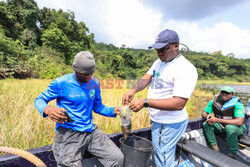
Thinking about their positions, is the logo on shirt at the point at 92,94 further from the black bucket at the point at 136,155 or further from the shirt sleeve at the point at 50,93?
the black bucket at the point at 136,155

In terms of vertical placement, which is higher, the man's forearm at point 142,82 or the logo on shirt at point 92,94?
the man's forearm at point 142,82

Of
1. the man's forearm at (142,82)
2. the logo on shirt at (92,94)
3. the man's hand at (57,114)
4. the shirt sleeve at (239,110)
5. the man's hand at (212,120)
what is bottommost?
the man's hand at (212,120)

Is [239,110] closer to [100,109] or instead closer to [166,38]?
[166,38]

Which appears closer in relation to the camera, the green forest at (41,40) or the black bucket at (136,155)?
the black bucket at (136,155)

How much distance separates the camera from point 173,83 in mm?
1447

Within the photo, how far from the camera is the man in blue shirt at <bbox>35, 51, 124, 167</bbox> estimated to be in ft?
4.38

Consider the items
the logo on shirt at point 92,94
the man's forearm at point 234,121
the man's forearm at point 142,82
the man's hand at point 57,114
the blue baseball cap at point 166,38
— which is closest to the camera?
the man's hand at point 57,114

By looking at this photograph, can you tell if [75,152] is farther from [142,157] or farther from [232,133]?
[232,133]

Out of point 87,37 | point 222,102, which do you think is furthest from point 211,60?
point 222,102

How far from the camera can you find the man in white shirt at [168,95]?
1339 millimetres

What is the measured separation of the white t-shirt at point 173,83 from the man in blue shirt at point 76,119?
2.11 ft

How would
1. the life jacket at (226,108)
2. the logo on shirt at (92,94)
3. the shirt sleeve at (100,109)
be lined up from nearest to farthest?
the logo on shirt at (92,94) → the shirt sleeve at (100,109) → the life jacket at (226,108)

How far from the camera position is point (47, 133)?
226 cm

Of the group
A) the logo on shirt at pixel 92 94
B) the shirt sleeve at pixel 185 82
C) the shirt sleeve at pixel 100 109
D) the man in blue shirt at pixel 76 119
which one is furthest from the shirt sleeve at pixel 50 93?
the shirt sleeve at pixel 185 82
